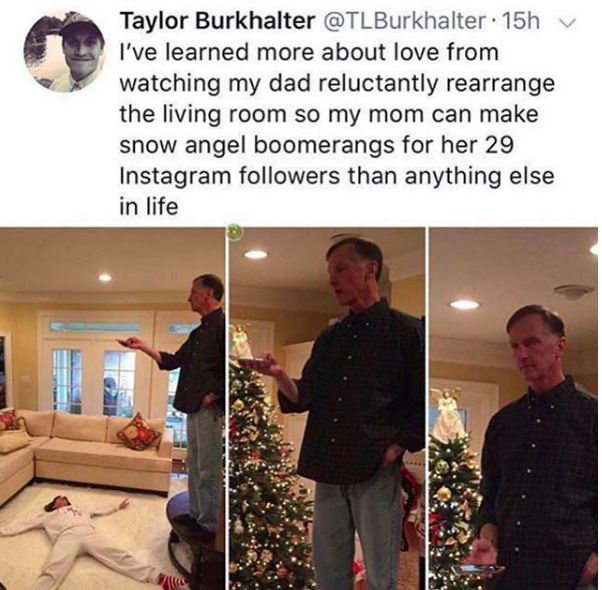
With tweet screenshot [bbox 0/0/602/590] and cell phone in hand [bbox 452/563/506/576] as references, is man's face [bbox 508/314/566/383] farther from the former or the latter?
cell phone in hand [bbox 452/563/506/576]

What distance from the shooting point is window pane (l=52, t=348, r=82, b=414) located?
1847mm

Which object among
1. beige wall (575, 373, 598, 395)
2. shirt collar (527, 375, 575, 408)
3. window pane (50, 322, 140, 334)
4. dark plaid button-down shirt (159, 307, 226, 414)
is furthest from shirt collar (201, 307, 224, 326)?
beige wall (575, 373, 598, 395)

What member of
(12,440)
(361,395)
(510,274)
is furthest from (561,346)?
(12,440)

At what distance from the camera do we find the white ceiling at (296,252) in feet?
5.67

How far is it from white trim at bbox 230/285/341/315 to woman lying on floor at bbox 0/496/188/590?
788 millimetres

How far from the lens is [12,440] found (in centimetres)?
182

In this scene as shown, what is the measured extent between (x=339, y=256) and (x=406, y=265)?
0.19m

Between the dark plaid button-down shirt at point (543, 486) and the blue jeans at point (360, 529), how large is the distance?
0.26m
